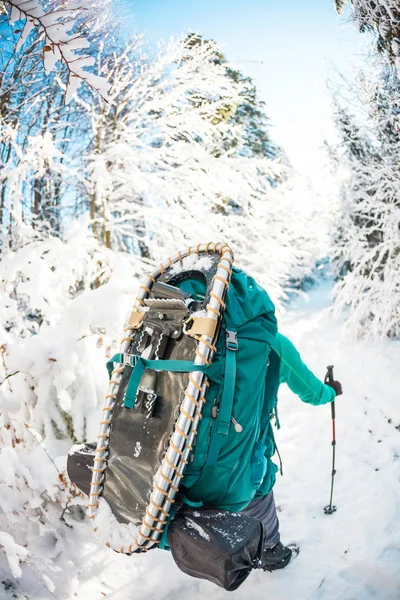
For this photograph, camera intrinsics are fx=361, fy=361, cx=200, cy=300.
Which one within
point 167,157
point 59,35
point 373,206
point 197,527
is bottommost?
point 197,527

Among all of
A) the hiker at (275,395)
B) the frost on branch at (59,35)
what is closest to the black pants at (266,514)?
the hiker at (275,395)

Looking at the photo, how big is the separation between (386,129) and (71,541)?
6.81m

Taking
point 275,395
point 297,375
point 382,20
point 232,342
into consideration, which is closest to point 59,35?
point 232,342

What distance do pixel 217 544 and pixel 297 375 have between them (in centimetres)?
103

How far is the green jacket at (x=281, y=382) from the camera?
1.86 meters

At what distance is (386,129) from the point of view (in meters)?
5.84

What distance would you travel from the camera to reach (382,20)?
231 cm

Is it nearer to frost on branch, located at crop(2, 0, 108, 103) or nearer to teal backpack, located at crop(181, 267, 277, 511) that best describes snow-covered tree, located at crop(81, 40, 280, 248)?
teal backpack, located at crop(181, 267, 277, 511)

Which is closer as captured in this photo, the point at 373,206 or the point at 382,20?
the point at 382,20

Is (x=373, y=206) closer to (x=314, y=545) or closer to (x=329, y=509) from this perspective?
(x=329, y=509)

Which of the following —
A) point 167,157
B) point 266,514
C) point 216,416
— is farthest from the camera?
point 167,157

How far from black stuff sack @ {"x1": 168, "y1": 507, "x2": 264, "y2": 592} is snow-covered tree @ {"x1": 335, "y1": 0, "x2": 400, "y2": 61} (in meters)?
2.85

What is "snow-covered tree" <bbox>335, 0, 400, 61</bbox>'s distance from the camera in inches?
86.9

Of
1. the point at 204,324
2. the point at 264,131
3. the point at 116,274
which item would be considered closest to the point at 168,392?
the point at 204,324
